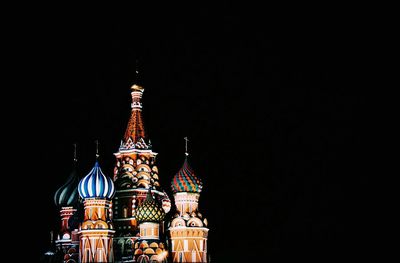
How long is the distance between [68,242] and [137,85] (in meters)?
7.28

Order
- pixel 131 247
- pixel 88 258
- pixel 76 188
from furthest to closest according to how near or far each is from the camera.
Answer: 1. pixel 76 188
2. pixel 131 247
3. pixel 88 258

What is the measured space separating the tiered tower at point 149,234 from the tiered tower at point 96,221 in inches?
44.4

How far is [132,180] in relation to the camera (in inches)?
1428

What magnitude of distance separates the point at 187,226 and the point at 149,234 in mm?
1517

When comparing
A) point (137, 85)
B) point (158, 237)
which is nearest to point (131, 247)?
point (158, 237)

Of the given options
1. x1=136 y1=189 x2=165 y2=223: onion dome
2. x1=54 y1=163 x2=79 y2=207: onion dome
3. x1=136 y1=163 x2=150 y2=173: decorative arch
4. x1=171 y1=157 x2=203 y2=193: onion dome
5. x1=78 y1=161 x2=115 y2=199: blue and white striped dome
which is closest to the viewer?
x1=136 y1=189 x2=165 y2=223: onion dome

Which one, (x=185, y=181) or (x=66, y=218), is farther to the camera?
(x=66, y=218)

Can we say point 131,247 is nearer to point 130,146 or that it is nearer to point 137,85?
point 130,146

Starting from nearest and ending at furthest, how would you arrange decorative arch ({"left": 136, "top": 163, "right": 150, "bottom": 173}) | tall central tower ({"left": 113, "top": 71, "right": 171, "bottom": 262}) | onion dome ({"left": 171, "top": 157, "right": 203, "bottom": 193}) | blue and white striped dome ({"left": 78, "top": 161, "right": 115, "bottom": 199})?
onion dome ({"left": 171, "top": 157, "right": 203, "bottom": 193}) < blue and white striped dome ({"left": 78, "top": 161, "right": 115, "bottom": 199}) < tall central tower ({"left": 113, "top": 71, "right": 171, "bottom": 262}) < decorative arch ({"left": 136, "top": 163, "right": 150, "bottom": 173})

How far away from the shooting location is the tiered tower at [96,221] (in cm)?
3291

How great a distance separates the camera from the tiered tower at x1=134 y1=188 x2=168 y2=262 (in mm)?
32688

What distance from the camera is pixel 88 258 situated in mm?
32781

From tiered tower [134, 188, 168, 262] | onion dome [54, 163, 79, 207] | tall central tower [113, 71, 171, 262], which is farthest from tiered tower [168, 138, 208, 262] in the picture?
onion dome [54, 163, 79, 207]

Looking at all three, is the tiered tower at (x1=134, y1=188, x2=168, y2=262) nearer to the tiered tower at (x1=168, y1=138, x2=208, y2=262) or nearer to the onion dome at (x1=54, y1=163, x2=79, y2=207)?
the tiered tower at (x1=168, y1=138, x2=208, y2=262)
